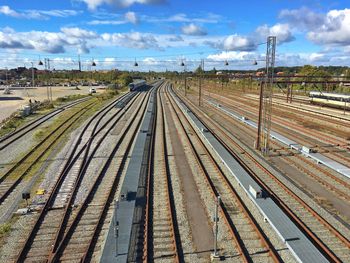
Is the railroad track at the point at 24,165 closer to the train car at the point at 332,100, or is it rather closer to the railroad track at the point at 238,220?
the railroad track at the point at 238,220

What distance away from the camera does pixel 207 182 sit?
66.0ft

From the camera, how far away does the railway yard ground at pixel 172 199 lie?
42.1 ft

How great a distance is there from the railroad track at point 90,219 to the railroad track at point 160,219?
7.06 ft

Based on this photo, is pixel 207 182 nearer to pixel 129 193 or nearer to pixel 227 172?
pixel 227 172

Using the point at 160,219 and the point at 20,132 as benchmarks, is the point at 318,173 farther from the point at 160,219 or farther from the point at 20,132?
the point at 20,132

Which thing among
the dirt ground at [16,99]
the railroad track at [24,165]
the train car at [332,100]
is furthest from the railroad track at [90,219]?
the train car at [332,100]

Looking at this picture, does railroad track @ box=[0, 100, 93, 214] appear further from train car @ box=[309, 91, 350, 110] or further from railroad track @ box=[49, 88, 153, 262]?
train car @ box=[309, 91, 350, 110]

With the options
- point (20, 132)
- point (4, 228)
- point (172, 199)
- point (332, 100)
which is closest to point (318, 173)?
point (172, 199)

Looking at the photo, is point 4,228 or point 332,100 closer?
point 4,228

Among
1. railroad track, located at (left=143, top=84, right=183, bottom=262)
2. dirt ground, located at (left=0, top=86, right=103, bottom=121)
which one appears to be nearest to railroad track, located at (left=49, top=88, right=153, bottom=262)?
railroad track, located at (left=143, top=84, right=183, bottom=262)

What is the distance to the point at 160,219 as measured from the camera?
15500 mm

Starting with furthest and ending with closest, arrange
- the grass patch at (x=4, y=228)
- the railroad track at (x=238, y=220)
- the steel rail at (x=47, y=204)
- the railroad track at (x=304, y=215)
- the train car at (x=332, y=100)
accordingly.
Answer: the train car at (x=332, y=100)
the grass patch at (x=4, y=228)
the railroad track at (x=304, y=215)
the steel rail at (x=47, y=204)
the railroad track at (x=238, y=220)

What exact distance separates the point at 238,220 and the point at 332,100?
49.8 m

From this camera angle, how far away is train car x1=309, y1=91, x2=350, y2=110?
53688mm
